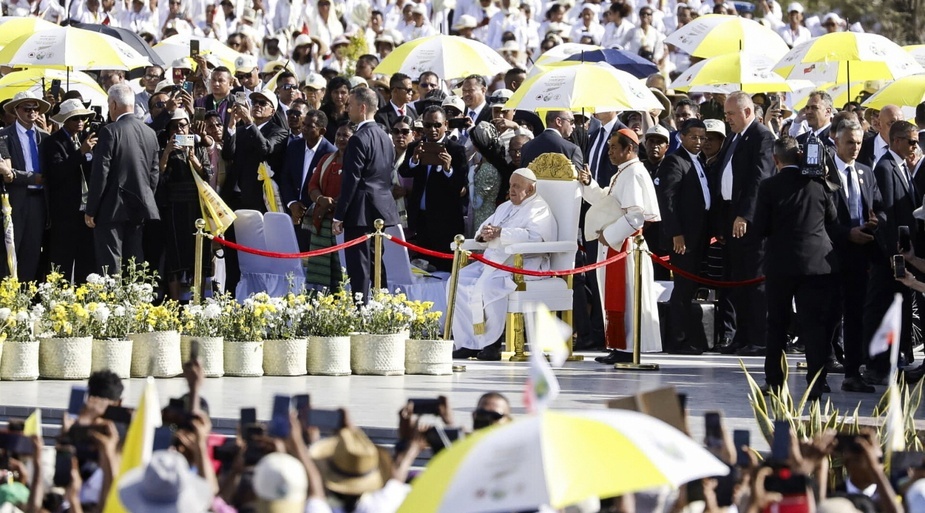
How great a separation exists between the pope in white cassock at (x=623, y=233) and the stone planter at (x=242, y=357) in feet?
10.7

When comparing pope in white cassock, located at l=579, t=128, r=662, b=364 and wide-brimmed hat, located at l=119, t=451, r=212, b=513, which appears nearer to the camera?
wide-brimmed hat, located at l=119, t=451, r=212, b=513

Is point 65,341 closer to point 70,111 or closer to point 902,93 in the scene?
point 70,111

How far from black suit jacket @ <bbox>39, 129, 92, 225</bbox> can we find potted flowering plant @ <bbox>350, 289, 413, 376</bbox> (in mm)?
3775

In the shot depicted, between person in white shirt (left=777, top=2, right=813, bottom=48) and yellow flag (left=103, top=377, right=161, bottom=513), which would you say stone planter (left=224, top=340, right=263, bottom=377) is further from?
person in white shirt (left=777, top=2, right=813, bottom=48)

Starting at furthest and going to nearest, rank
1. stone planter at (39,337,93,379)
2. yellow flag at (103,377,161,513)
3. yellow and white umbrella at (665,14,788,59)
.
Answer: yellow and white umbrella at (665,14,788,59) < stone planter at (39,337,93,379) < yellow flag at (103,377,161,513)

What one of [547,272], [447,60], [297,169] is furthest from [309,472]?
[447,60]

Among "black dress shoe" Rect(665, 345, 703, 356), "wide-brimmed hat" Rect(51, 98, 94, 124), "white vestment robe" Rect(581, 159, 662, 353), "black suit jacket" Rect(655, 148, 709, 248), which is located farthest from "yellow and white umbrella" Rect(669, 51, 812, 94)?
"wide-brimmed hat" Rect(51, 98, 94, 124)

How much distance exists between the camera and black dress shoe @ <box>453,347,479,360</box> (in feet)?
54.4

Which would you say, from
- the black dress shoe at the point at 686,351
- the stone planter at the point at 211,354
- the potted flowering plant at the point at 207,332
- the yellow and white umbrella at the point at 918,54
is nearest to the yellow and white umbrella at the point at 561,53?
the yellow and white umbrella at the point at 918,54

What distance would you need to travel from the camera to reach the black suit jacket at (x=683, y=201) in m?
16.9

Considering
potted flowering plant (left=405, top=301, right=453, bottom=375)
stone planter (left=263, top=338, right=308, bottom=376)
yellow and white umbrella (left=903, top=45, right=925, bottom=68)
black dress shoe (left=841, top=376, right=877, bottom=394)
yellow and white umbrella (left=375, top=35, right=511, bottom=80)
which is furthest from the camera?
yellow and white umbrella (left=903, top=45, right=925, bottom=68)

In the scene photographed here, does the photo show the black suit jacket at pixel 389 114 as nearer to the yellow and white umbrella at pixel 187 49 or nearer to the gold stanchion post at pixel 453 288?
the yellow and white umbrella at pixel 187 49

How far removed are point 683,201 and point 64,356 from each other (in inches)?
233

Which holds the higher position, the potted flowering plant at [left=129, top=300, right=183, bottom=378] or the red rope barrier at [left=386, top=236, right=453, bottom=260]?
the red rope barrier at [left=386, top=236, right=453, bottom=260]
